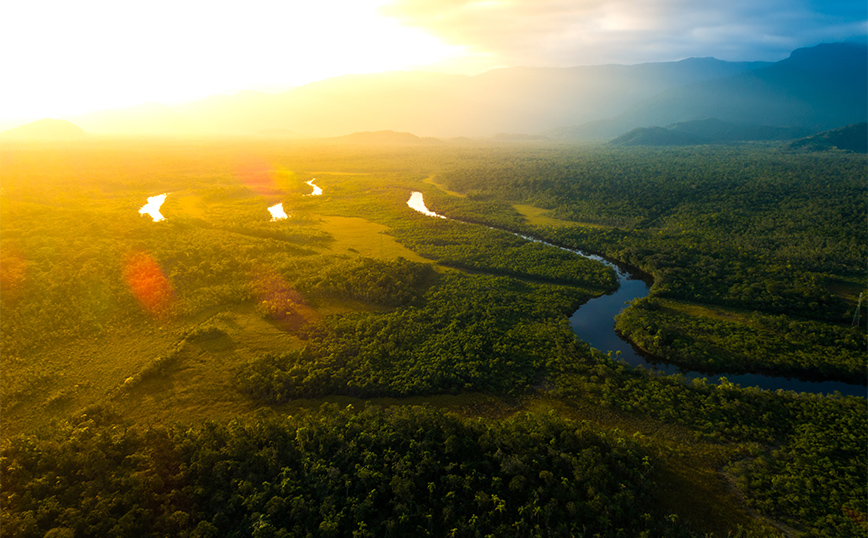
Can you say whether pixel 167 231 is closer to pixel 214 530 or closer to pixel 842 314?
pixel 214 530

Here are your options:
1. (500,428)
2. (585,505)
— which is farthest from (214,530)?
(585,505)

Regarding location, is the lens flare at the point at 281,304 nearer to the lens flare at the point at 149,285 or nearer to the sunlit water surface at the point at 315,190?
the lens flare at the point at 149,285

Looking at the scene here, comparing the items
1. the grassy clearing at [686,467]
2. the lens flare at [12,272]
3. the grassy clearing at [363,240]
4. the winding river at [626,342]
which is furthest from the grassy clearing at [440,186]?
the grassy clearing at [686,467]

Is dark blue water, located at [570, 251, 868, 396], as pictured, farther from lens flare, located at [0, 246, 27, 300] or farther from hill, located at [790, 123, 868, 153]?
hill, located at [790, 123, 868, 153]

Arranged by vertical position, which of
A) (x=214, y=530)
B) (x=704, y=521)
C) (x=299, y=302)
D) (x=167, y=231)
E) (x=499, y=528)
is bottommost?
(x=704, y=521)

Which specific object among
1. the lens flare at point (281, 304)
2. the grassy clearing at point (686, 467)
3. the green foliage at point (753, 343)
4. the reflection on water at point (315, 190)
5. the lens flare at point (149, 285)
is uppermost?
the reflection on water at point (315, 190)
